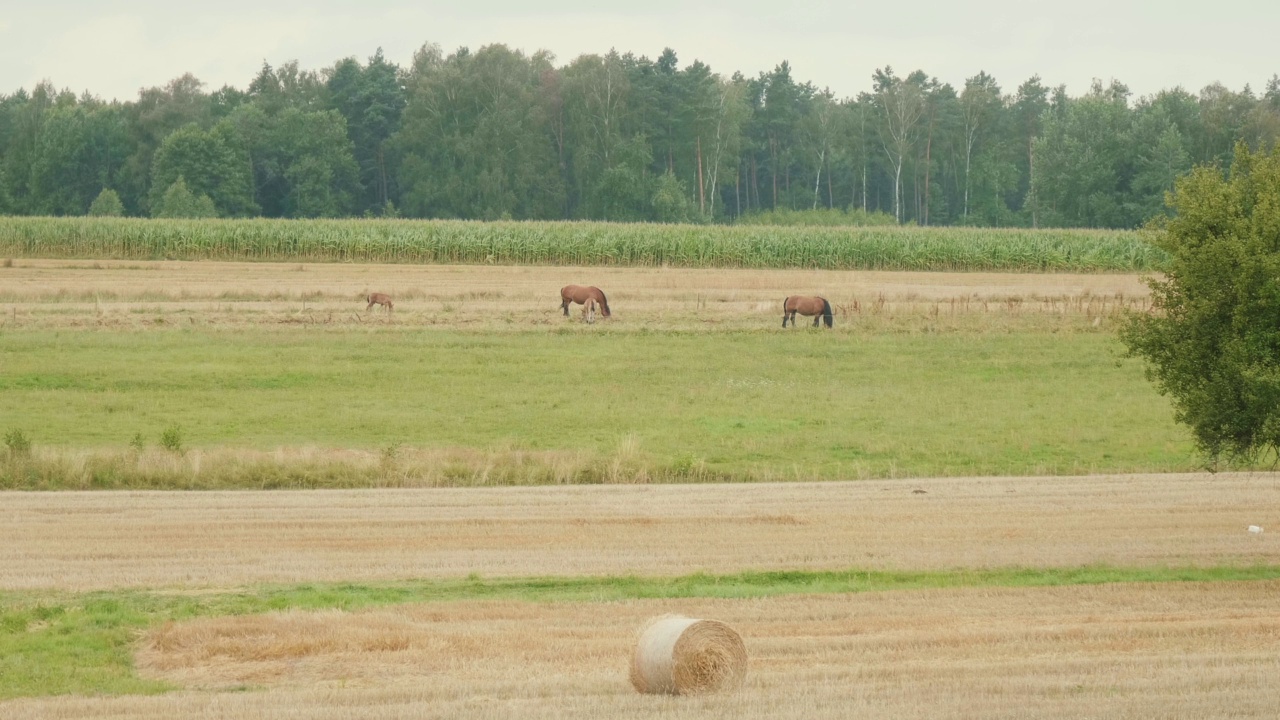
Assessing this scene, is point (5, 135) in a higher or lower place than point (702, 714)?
higher

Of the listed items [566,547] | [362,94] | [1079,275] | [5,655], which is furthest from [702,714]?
[362,94]

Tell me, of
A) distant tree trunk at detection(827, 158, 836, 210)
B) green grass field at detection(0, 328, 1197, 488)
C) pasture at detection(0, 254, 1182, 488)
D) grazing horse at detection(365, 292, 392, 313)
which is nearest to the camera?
pasture at detection(0, 254, 1182, 488)

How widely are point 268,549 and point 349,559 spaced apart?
118cm

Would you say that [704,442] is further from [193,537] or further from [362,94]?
[362,94]

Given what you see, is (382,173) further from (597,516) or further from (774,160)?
(597,516)

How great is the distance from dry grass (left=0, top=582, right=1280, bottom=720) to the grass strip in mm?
394

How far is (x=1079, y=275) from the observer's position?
6200 cm

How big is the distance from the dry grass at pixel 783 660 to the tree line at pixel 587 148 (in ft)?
286

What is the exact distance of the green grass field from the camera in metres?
24.5

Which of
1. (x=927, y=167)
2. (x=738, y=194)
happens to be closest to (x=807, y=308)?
(x=738, y=194)

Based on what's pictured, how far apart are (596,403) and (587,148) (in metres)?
82.0

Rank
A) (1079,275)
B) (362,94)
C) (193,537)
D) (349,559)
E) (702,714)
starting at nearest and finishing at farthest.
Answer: (702,714) < (349,559) < (193,537) < (1079,275) < (362,94)

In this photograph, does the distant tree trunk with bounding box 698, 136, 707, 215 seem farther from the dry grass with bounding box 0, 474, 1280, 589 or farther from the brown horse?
the dry grass with bounding box 0, 474, 1280, 589

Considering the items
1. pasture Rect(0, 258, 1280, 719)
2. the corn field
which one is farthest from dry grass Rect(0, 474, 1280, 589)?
the corn field
